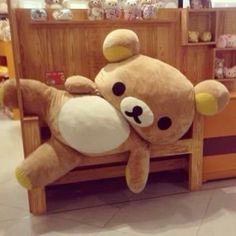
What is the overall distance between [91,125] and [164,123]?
43 cm

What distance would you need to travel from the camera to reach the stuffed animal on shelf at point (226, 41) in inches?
94.1

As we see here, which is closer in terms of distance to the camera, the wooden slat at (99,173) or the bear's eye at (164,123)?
the bear's eye at (164,123)

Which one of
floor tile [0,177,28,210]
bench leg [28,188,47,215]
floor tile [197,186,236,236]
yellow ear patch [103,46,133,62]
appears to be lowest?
floor tile [197,186,236,236]

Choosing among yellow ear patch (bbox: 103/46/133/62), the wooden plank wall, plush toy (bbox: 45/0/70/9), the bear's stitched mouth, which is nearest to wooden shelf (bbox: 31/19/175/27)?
the wooden plank wall

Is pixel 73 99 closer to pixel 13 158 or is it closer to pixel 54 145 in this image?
pixel 54 145

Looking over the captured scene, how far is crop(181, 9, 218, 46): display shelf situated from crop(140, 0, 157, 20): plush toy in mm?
224

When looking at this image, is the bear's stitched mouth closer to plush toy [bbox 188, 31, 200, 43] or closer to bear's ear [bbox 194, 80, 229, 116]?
bear's ear [bbox 194, 80, 229, 116]

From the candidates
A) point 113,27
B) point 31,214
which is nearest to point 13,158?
point 31,214

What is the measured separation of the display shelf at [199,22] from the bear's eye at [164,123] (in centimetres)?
67

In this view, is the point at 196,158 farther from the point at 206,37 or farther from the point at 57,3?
the point at 57,3

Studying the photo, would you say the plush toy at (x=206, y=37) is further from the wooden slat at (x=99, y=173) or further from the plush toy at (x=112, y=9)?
the wooden slat at (x=99, y=173)

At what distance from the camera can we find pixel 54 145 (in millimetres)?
1872

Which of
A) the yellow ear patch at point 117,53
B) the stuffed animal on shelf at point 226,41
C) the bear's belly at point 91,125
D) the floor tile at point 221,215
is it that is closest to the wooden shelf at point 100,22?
the yellow ear patch at point 117,53

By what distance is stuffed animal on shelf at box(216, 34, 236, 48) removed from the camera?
2391mm
